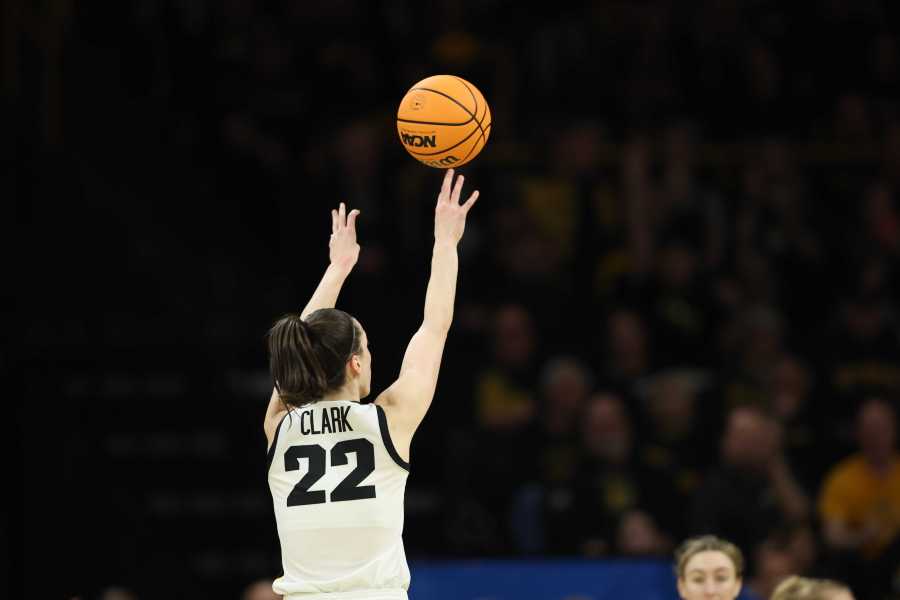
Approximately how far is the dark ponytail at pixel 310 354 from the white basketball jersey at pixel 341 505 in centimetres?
8

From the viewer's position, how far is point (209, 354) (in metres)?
12.1

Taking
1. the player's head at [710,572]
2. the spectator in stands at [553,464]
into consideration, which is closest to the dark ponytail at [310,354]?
the player's head at [710,572]

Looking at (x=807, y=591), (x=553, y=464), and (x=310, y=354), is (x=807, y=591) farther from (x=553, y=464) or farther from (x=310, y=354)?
(x=553, y=464)

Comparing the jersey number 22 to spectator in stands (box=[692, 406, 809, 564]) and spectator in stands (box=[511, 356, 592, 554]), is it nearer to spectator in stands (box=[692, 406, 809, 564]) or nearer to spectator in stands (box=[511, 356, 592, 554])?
spectator in stands (box=[511, 356, 592, 554])

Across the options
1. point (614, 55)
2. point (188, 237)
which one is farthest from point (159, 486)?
point (614, 55)

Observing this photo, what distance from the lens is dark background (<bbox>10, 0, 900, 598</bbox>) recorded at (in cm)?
1152

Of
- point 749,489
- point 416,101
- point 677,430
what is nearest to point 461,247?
point 677,430

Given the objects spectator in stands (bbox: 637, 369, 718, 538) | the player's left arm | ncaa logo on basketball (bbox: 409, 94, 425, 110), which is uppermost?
ncaa logo on basketball (bbox: 409, 94, 425, 110)

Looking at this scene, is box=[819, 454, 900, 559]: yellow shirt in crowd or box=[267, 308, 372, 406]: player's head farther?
box=[819, 454, 900, 559]: yellow shirt in crowd

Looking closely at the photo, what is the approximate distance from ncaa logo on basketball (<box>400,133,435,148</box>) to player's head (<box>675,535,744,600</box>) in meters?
2.51

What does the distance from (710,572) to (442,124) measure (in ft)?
8.51

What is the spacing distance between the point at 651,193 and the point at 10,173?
218 inches

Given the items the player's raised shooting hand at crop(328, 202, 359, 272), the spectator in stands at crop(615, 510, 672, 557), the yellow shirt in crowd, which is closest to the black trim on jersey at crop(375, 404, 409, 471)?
the player's raised shooting hand at crop(328, 202, 359, 272)

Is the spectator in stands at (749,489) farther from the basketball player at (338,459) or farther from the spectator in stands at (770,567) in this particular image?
the basketball player at (338,459)
